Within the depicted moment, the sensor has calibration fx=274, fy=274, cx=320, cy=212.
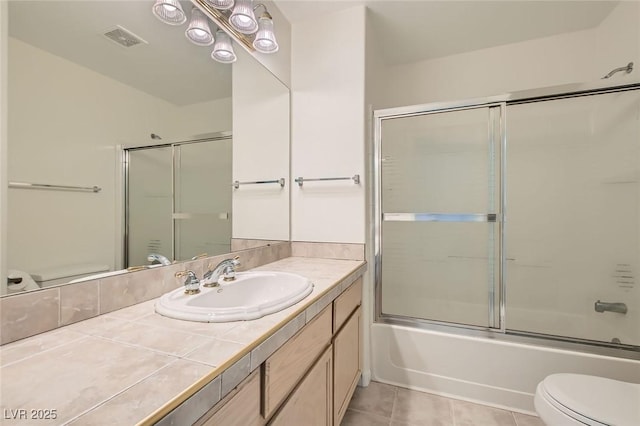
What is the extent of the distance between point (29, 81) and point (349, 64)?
161 cm

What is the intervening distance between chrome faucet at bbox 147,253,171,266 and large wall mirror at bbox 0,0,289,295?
2 cm

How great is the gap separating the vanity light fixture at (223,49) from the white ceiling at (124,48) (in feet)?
0.12

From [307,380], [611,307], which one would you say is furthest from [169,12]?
[611,307]

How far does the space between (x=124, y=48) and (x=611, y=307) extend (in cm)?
297

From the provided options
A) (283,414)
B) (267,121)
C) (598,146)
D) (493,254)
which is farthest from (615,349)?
(267,121)

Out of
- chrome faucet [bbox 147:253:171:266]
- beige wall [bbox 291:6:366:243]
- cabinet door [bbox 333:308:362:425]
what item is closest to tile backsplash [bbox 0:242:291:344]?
chrome faucet [bbox 147:253:171:266]

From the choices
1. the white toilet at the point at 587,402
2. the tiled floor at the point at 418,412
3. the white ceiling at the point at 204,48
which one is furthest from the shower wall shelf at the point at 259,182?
the white toilet at the point at 587,402

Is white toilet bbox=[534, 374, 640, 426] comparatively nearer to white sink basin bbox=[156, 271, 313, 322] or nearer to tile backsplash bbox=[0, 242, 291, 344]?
white sink basin bbox=[156, 271, 313, 322]

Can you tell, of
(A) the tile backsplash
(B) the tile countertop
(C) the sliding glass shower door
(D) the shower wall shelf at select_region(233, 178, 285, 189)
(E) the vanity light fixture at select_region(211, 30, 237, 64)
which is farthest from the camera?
(C) the sliding glass shower door

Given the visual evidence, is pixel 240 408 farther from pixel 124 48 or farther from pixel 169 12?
pixel 169 12

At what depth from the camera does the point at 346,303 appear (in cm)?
140

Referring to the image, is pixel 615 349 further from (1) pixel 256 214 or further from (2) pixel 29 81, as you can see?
(2) pixel 29 81

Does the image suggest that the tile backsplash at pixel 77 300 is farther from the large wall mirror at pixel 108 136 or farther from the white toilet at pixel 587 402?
the white toilet at pixel 587 402

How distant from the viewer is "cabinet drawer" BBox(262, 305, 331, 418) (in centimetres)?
71
